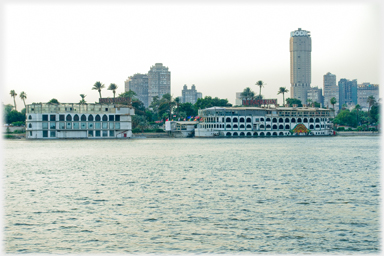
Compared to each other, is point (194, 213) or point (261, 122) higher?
point (261, 122)

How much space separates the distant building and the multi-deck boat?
31316 mm

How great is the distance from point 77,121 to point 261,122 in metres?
65.6

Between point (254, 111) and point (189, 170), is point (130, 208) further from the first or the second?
point (254, 111)

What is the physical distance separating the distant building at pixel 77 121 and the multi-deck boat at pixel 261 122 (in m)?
31.3

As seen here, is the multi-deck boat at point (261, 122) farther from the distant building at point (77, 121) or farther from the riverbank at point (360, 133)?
the distant building at point (77, 121)

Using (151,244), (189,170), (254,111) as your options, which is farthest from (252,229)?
(254,111)

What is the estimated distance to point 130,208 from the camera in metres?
30.6

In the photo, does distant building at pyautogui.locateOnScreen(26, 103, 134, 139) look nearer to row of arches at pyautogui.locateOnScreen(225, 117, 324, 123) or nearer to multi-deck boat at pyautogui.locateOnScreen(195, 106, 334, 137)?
multi-deck boat at pyautogui.locateOnScreen(195, 106, 334, 137)

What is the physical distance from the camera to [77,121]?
146625mm

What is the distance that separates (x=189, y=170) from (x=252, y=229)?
3073 cm

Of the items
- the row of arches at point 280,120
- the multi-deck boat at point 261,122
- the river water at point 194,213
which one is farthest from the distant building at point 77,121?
the river water at point 194,213

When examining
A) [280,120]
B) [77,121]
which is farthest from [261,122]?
[77,121]

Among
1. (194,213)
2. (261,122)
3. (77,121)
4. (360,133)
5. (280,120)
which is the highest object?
(77,121)

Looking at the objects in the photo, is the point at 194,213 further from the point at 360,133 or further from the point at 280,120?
the point at 360,133
